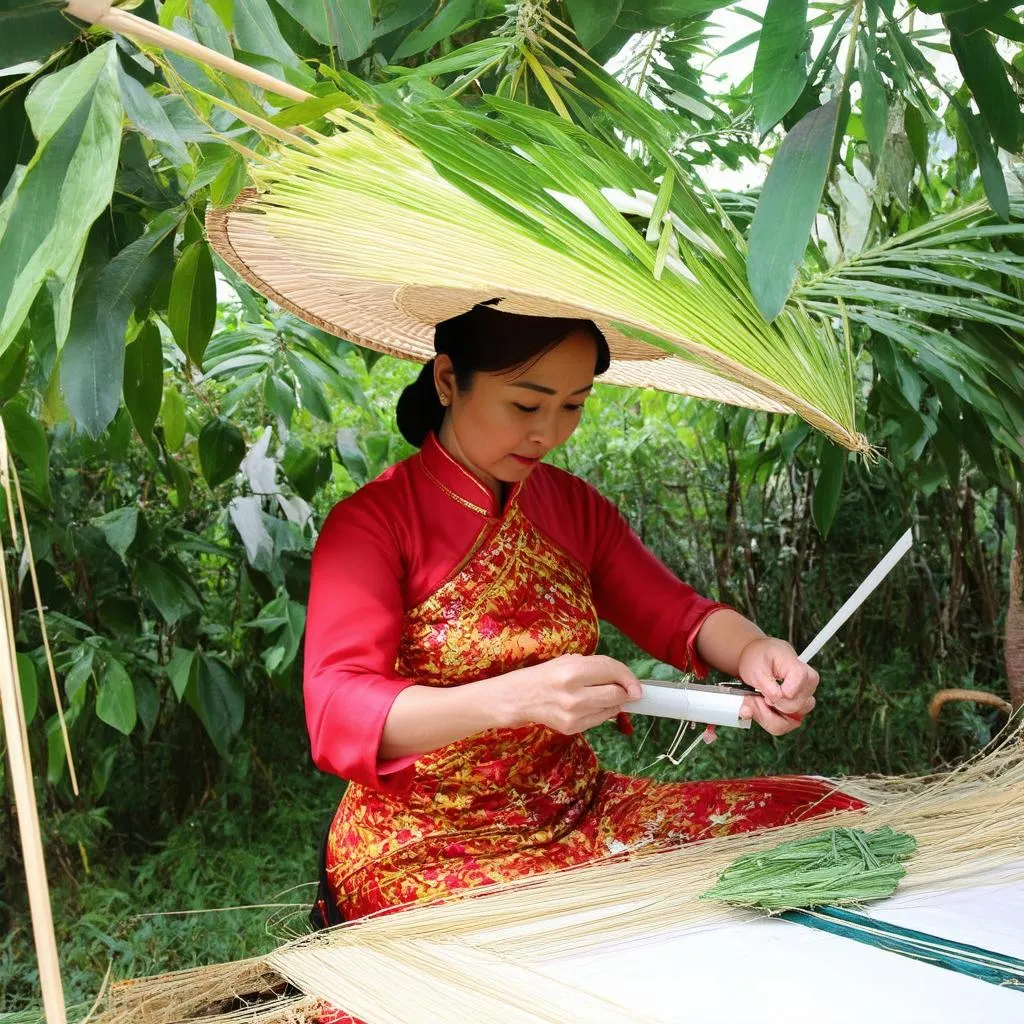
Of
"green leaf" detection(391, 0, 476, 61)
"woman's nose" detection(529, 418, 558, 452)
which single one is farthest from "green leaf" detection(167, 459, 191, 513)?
"green leaf" detection(391, 0, 476, 61)

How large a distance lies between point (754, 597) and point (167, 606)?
1.50 m

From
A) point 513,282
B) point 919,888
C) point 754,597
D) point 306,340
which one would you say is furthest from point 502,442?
point 754,597

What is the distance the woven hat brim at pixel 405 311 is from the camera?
1.02m

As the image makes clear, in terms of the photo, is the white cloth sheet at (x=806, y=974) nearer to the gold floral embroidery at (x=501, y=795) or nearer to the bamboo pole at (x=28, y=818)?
the gold floral embroidery at (x=501, y=795)

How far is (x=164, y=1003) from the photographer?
1238mm

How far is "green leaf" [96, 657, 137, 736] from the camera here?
1866mm

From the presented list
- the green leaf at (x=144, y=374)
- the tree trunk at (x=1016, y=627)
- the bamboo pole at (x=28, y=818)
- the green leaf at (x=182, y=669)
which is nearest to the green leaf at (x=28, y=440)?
the green leaf at (x=144, y=374)

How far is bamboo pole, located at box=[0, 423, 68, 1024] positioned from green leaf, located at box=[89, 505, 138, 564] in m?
Result: 1.43

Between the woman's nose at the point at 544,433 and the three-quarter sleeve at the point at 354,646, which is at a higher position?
the woman's nose at the point at 544,433

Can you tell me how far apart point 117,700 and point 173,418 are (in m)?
0.48

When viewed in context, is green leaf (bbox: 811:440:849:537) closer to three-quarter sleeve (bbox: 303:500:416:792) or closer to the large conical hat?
the large conical hat

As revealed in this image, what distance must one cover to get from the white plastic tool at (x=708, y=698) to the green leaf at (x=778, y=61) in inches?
20.9

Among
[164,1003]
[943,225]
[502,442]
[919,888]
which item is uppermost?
[943,225]

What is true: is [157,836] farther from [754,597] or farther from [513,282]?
[513,282]
